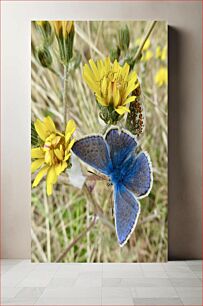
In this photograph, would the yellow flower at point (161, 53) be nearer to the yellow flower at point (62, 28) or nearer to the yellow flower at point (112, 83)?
the yellow flower at point (112, 83)

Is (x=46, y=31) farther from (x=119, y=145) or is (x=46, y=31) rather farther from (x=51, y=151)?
(x=119, y=145)

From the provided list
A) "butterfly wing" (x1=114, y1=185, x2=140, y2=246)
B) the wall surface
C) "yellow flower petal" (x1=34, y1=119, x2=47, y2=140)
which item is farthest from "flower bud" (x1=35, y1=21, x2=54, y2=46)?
"butterfly wing" (x1=114, y1=185, x2=140, y2=246)

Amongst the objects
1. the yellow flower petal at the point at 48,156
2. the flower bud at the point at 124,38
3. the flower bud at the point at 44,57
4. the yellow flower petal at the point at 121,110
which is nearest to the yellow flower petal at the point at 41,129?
the yellow flower petal at the point at 48,156

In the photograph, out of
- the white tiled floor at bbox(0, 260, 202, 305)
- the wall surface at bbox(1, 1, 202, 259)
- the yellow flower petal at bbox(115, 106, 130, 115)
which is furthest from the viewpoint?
the wall surface at bbox(1, 1, 202, 259)

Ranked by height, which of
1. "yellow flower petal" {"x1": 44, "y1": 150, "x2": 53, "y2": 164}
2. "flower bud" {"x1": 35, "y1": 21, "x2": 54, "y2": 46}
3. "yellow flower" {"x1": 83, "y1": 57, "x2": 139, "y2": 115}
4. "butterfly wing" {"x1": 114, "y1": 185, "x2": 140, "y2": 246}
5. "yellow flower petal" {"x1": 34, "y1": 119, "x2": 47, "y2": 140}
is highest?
"flower bud" {"x1": 35, "y1": 21, "x2": 54, "y2": 46}

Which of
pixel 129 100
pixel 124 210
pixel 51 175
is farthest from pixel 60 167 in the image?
pixel 129 100

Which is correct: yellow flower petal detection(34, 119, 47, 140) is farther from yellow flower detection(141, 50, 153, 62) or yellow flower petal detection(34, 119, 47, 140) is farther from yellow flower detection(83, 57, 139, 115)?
yellow flower detection(141, 50, 153, 62)

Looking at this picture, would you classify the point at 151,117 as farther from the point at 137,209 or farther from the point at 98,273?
the point at 98,273

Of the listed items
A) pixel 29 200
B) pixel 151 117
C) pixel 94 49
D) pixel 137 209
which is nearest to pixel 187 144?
pixel 151 117
